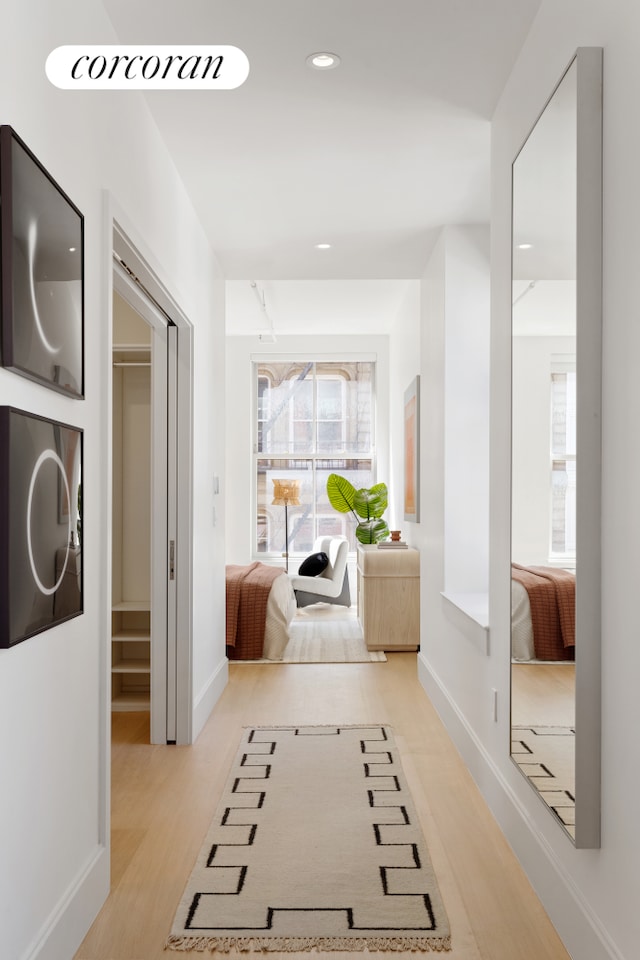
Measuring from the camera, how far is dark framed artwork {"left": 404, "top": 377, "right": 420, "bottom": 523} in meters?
5.43

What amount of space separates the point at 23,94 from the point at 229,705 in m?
3.58

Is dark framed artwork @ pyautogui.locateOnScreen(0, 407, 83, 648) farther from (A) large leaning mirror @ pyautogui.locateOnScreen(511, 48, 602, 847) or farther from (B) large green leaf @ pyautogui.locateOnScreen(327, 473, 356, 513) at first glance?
(B) large green leaf @ pyautogui.locateOnScreen(327, 473, 356, 513)

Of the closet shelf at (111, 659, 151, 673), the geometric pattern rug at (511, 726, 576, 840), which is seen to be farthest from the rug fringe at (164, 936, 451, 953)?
the closet shelf at (111, 659, 151, 673)

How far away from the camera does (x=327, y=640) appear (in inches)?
251

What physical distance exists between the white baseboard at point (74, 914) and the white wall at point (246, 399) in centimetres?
628

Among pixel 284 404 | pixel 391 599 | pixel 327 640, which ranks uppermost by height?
pixel 284 404

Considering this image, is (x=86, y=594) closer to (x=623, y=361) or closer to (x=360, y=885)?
(x=360, y=885)

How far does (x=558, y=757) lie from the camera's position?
212cm

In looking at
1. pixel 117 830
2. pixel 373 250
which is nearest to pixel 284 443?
pixel 373 250

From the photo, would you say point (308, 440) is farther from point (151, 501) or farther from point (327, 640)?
point (151, 501)

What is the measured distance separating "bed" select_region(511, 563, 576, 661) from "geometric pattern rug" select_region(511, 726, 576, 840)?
0.21m

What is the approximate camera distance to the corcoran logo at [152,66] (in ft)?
5.18

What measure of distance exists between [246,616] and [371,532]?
1696 millimetres

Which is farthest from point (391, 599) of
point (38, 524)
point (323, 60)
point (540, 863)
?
point (38, 524)
